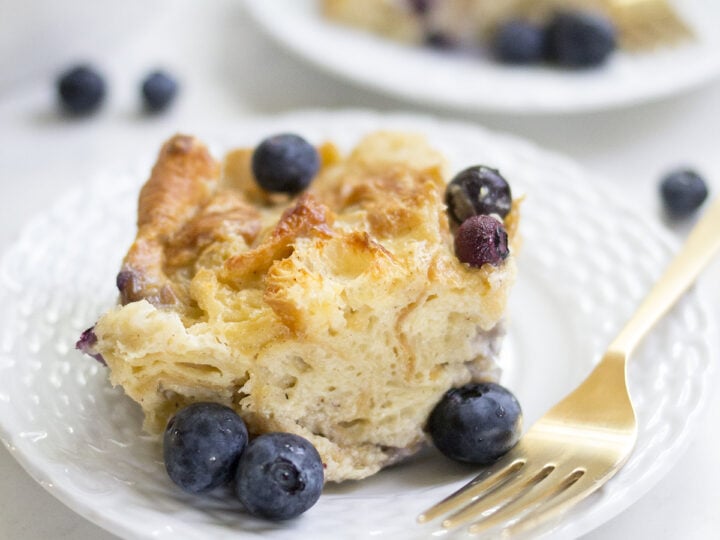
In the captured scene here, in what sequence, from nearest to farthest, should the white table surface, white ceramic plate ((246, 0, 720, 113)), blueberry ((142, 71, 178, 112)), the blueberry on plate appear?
the blueberry on plate
the white table surface
white ceramic plate ((246, 0, 720, 113))
blueberry ((142, 71, 178, 112))

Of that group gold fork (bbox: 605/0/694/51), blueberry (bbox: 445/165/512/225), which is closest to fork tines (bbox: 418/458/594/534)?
blueberry (bbox: 445/165/512/225)

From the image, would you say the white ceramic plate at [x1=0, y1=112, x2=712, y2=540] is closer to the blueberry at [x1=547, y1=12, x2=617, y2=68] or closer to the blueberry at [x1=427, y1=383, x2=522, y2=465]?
the blueberry at [x1=427, y1=383, x2=522, y2=465]

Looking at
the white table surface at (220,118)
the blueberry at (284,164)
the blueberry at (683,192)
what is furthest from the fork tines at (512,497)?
the blueberry at (683,192)

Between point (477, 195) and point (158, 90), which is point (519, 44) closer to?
point (158, 90)

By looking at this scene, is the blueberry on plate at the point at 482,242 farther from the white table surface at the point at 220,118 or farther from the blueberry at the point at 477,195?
the white table surface at the point at 220,118

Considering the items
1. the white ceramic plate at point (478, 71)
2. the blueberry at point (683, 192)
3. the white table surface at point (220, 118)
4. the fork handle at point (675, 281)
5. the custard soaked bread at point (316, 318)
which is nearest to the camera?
the custard soaked bread at point (316, 318)
